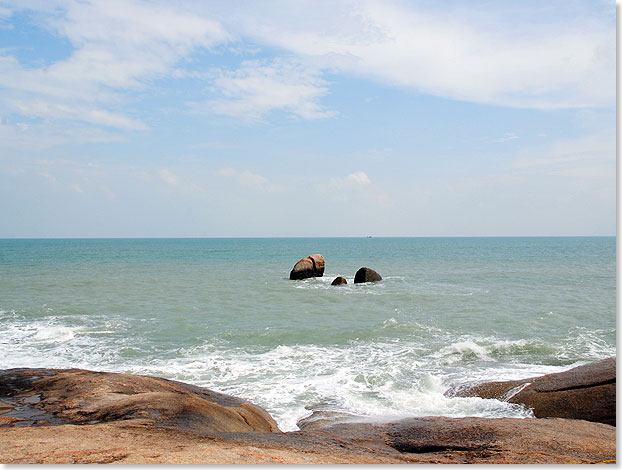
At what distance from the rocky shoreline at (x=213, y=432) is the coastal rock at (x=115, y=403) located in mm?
20

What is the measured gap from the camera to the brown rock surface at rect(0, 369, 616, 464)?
4711 mm

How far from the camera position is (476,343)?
15734mm

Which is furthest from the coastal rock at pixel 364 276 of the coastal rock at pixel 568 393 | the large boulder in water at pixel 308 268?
→ the coastal rock at pixel 568 393

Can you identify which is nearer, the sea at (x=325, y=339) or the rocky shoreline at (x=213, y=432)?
the rocky shoreline at (x=213, y=432)

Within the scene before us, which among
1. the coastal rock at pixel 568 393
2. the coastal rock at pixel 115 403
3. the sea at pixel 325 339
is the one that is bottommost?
the sea at pixel 325 339

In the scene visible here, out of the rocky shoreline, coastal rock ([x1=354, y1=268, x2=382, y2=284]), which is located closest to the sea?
the rocky shoreline

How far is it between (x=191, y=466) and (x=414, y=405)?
7.23 m

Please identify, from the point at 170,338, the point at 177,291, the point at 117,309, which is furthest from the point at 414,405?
the point at 177,291

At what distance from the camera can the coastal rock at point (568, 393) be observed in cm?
866

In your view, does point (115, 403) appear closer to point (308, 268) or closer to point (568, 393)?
point (568, 393)

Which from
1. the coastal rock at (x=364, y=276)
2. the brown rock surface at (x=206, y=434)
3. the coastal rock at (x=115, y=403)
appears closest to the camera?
the brown rock surface at (x=206, y=434)

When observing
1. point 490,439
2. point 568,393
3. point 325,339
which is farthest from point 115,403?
point 325,339

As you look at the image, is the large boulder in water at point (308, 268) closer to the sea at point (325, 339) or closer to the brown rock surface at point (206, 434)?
the sea at point (325, 339)

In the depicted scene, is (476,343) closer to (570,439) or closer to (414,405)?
(414,405)
